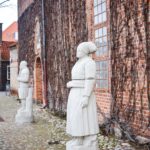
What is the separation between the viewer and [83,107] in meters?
6.38

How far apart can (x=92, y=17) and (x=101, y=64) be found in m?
1.56

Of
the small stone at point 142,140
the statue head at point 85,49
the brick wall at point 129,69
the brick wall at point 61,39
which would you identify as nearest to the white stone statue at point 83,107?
the statue head at point 85,49

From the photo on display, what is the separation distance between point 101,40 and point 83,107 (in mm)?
4697

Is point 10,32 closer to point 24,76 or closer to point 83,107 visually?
point 24,76

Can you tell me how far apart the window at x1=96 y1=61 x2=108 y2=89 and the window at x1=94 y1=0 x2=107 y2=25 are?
1.23 m

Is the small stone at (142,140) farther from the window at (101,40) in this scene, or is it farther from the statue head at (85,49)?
the window at (101,40)

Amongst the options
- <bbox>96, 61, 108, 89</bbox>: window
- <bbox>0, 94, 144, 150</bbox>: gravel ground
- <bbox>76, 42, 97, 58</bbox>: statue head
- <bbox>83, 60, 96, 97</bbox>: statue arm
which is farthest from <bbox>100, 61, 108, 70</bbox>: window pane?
<bbox>83, 60, 96, 97</bbox>: statue arm

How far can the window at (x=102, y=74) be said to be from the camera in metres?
10.5

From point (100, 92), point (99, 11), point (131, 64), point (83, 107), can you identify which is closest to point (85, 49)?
point (83, 107)

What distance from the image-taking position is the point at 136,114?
866 cm

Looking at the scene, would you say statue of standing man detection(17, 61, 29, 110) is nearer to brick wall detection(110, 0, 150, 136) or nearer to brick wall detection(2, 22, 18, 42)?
brick wall detection(110, 0, 150, 136)

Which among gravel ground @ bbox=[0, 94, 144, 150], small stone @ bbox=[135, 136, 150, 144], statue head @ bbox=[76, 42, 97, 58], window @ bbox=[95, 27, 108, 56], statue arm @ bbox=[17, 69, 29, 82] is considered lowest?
gravel ground @ bbox=[0, 94, 144, 150]

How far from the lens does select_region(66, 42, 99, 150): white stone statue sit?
6.38 metres

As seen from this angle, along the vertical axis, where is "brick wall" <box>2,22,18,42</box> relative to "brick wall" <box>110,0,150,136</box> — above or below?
above
